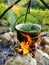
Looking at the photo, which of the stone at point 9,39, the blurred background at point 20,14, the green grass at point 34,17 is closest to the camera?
the stone at point 9,39

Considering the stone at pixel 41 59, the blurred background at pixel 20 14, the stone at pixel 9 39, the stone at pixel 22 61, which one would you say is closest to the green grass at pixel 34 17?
the blurred background at pixel 20 14

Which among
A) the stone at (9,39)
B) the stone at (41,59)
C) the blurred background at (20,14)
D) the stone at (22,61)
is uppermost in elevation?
the stone at (22,61)

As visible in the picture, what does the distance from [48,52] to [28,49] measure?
638 millimetres

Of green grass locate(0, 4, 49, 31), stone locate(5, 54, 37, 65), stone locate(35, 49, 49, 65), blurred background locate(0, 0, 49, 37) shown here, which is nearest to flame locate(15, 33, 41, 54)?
stone locate(5, 54, 37, 65)

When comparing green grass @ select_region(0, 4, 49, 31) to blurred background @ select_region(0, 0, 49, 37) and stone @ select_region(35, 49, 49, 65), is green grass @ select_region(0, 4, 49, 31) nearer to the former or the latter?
blurred background @ select_region(0, 0, 49, 37)

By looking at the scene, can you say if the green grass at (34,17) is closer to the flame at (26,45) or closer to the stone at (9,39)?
the stone at (9,39)

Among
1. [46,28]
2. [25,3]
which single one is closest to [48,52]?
[46,28]

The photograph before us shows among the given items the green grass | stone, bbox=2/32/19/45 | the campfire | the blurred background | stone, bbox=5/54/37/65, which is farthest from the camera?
the green grass

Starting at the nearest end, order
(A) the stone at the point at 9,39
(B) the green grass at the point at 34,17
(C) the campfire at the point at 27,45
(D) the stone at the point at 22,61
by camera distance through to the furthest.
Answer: (D) the stone at the point at 22,61 → (C) the campfire at the point at 27,45 → (A) the stone at the point at 9,39 → (B) the green grass at the point at 34,17

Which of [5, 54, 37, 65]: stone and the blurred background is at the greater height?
[5, 54, 37, 65]: stone

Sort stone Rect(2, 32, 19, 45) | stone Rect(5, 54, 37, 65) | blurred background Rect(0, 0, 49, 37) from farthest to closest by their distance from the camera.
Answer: blurred background Rect(0, 0, 49, 37), stone Rect(2, 32, 19, 45), stone Rect(5, 54, 37, 65)

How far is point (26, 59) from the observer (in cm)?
364

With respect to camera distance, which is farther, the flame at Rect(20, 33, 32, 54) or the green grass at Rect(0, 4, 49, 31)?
the green grass at Rect(0, 4, 49, 31)

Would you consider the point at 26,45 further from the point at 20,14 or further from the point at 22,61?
the point at 20,14
